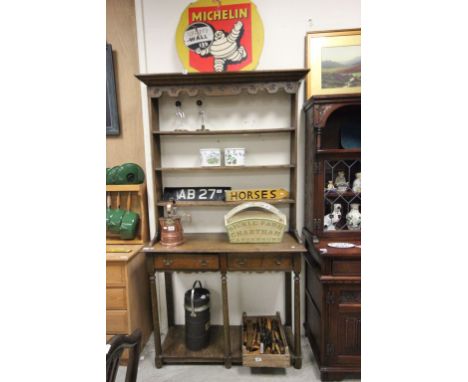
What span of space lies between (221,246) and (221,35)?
1558 millimetres

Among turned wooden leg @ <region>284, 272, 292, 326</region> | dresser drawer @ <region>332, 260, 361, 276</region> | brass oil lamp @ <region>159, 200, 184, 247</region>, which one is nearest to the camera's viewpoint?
dresser drawer @ <region>332, 260, 361, 276</region>

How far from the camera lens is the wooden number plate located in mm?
1961

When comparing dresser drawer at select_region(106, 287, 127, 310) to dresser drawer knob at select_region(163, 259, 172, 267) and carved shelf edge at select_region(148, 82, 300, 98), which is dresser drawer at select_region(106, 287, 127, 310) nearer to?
dresser drawer knob at select_region(163, 259, 172, 267)

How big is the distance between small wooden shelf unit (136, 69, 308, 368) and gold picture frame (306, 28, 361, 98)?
10.3 inches

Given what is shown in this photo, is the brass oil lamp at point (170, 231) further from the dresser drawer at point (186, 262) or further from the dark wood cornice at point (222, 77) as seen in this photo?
the dark wood cornice at point (222, 77)

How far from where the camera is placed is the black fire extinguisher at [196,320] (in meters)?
1.86

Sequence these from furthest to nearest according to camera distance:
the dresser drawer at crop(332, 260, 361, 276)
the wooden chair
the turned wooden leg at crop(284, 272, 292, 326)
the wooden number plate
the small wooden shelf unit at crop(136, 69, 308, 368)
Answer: the turned wooden leg at crop(284, 272, 292, 326), the wooden number plate, the small wooden shelf unit at crop(136, 69, 308, 368), the dresser drawer at crop(332, 260, 361, 276), the wooden chair

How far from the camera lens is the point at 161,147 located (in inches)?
80.7

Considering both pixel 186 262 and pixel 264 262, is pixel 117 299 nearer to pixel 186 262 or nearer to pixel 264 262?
pixel 186 262

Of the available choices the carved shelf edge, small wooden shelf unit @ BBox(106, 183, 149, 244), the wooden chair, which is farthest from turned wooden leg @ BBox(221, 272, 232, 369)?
the carved shelf edge

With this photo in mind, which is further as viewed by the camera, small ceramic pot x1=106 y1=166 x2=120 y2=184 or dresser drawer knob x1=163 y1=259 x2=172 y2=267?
small ceramic pot x1=106 y1=166 x2=120 y2=184

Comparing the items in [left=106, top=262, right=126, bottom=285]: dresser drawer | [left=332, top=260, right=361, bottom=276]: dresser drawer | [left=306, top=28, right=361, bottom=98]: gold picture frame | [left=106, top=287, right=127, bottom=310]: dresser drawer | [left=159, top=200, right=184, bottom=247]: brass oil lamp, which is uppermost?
[left=306, top=28, right=361, bottom=98]: gold picture frame

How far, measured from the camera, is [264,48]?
6.29 ft
